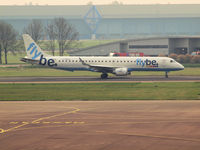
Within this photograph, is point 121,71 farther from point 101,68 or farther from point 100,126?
point 100,126

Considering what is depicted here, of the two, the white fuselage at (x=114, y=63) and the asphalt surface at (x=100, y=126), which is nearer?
the asphalt surface at (x=100, y=126)

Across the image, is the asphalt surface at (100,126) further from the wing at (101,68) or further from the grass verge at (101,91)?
the wing at (101,68)

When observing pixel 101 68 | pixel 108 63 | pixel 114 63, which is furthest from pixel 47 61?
pixel 114 63

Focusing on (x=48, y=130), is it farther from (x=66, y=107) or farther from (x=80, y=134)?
(x=66, y=107)

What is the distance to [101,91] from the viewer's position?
45.1m

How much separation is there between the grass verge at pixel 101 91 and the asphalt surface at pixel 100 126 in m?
4.07

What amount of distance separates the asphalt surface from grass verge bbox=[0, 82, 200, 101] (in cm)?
407

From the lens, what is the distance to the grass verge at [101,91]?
3994 centimetres

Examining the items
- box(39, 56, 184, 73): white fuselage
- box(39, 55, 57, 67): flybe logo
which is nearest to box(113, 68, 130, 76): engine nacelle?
box(39, 56, 184, 73): white fuselage

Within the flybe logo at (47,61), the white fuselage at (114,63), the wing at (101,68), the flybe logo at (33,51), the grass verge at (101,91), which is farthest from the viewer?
the flybe logo at (33,51)

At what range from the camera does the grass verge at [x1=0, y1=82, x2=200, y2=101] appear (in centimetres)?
3994

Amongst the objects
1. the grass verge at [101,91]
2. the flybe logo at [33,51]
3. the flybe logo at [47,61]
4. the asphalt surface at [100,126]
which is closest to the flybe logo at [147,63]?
the grass verge at [101,91]

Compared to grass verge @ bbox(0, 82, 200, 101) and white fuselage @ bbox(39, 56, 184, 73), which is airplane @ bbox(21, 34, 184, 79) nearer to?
white fuselage @ bbox(39, 56, 184, 73)

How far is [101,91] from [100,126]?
19642 millimetres
